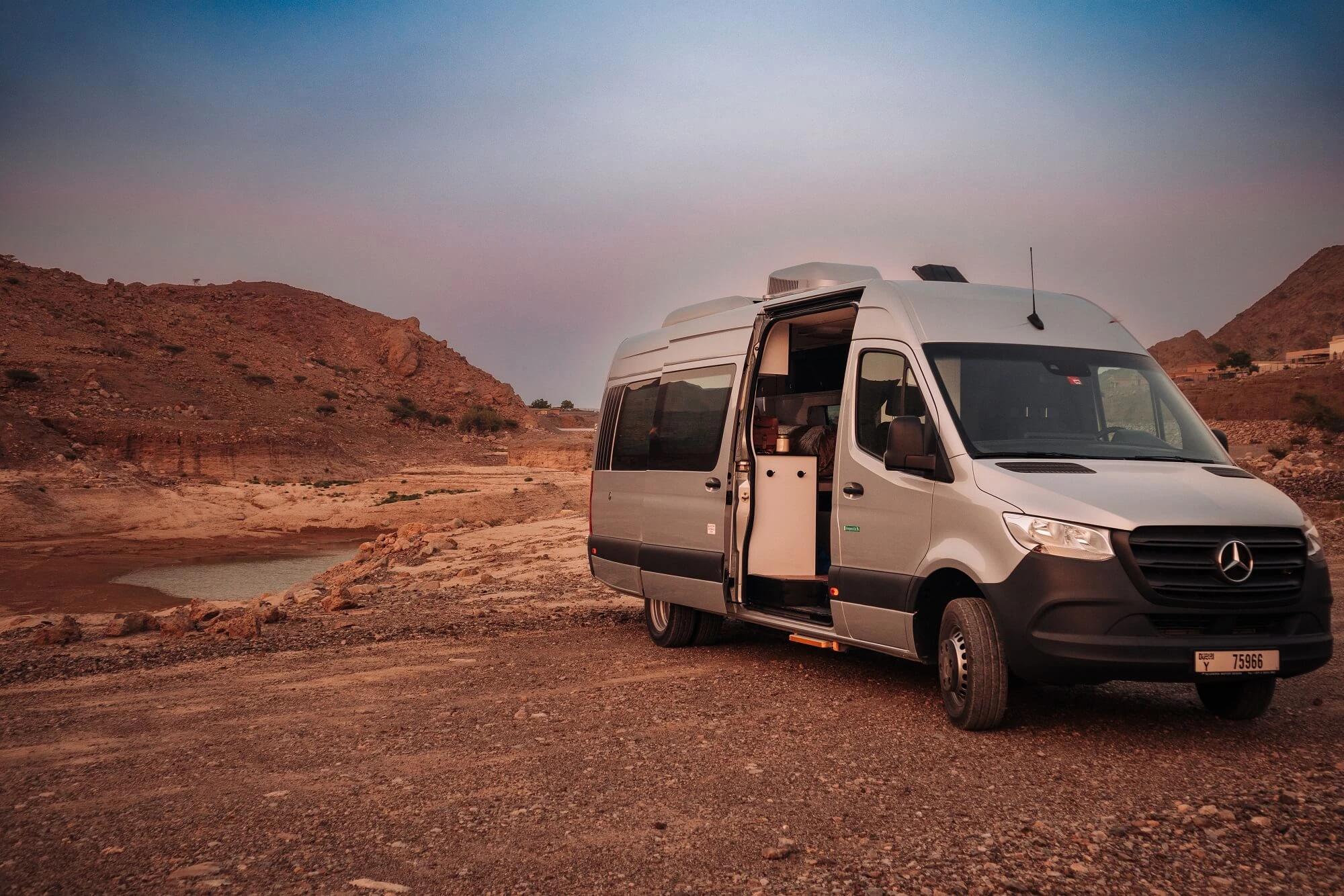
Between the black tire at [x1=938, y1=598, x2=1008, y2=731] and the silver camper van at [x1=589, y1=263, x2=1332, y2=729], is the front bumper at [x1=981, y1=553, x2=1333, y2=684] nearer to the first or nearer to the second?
the silver camper van at [x1=589, y1=263, x2=1332, y2=729]

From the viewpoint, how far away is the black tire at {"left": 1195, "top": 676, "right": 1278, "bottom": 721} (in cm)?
678

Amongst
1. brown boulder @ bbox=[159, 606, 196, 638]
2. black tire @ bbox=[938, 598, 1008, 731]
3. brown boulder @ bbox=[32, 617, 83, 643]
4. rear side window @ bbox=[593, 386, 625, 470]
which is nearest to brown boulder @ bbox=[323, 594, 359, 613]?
brown boulder @ bbox=[159, 606, 196, 638]

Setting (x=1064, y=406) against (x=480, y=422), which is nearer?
(x=1064, y=406)

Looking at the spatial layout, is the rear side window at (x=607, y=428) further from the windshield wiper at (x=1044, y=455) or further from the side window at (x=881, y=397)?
the windshield wiper at (x=1044, y=455)

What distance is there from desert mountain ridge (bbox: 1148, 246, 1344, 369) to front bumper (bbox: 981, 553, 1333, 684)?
108m

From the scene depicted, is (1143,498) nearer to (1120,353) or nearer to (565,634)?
(1120,353)

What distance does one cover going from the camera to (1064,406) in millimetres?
7352

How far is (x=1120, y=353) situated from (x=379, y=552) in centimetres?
1879

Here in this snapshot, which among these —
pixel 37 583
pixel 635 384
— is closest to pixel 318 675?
pixel 635 384

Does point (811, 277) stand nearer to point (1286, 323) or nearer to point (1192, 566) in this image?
point (1192, 566)

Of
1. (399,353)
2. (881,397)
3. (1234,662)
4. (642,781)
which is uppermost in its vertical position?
(399,353)

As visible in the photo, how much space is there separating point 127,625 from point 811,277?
8.89 m

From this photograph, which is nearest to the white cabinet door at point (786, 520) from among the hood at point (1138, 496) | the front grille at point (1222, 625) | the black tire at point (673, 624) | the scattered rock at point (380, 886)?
the black tire at point (673, 624)

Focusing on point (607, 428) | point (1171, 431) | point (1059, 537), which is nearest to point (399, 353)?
point (607, 428)
